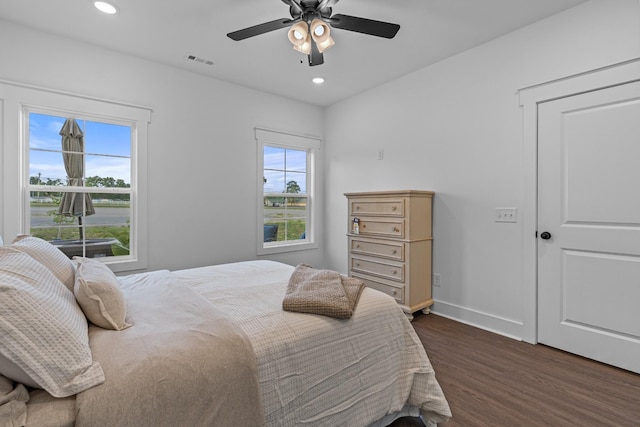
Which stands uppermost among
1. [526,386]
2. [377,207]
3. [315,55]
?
[315,55]

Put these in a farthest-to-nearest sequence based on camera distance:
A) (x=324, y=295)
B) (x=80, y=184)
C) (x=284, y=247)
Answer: (x=284, y=247), (x=80, y=184), (x=324, y=295)

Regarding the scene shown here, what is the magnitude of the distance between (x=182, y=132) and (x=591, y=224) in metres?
3.88

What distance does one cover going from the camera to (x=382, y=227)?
328cm

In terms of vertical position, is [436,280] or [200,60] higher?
[200,60]

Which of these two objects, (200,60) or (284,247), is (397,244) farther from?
(200,60)

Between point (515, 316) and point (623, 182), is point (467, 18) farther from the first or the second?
point (515, 316)

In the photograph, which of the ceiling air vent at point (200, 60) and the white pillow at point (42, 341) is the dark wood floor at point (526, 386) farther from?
the ceiling air vent at point (200, 60)

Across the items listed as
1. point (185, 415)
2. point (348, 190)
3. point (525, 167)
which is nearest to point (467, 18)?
point (525, 167)

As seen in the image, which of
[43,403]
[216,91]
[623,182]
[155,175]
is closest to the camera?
[43,403]

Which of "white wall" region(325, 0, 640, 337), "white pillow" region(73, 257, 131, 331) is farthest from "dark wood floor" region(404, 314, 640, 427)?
"white pillow" region(73, 257, 131, 331)

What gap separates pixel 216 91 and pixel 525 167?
333 centimetres

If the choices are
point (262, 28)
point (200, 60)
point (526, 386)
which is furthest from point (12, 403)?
point (200, 60)

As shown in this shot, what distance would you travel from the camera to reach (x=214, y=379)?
106 centimetres

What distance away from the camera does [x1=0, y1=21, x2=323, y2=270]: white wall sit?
269 centimetres
